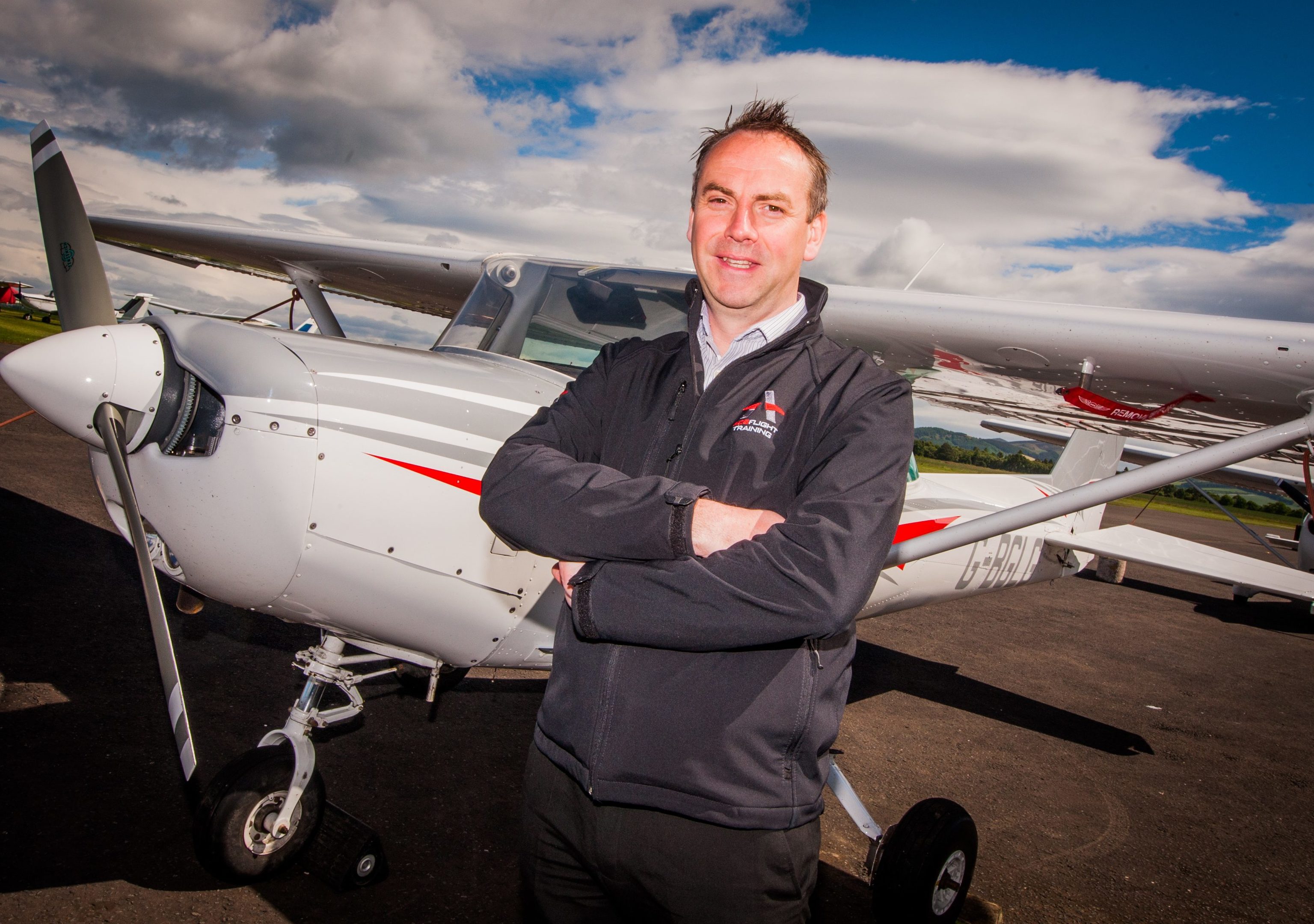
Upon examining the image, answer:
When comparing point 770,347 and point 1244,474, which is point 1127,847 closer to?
point 770,347

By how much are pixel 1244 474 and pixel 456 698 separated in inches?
431

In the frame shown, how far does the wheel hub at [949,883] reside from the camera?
9.71 ft

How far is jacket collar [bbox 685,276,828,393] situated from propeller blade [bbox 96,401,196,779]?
5.42 feet

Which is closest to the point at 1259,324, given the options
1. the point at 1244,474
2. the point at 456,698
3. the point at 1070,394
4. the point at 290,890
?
the point at 1070,394

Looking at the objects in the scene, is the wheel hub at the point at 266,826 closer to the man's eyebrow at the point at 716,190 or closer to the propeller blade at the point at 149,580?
the propeller blade at the point at 149,580

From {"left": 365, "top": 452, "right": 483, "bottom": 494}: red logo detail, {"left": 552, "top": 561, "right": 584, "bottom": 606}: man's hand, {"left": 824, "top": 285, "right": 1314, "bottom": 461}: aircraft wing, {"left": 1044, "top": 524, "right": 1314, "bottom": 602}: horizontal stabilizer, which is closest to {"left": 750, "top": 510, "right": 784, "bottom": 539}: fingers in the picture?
{"left": 552, "top": 561, "right": 584, "bottom": 606}: man's hand

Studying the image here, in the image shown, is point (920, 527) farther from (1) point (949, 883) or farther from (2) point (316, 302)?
(2) point (316, 302)

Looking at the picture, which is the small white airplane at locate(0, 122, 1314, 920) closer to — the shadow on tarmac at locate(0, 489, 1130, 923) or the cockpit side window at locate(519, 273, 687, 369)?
the cockpit side window at locate(519, 273, 687, 369)

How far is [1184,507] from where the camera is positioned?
56.0 metres

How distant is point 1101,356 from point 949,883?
2114 millimetres

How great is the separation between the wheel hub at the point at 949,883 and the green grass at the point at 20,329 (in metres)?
22.2

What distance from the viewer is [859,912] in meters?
3.08

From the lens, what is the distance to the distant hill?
15.4ft

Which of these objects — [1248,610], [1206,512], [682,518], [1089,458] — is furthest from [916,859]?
[1206,512]
